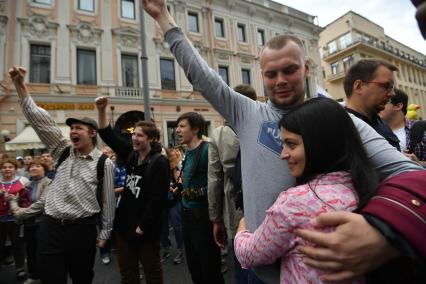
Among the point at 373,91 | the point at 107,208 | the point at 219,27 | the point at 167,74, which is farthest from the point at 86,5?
the point at 373,91

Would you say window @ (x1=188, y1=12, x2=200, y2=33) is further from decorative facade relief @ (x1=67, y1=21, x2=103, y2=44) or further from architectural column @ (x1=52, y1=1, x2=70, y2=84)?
architectural column @ (x1=52, y1=1, x2=70, y2=84)

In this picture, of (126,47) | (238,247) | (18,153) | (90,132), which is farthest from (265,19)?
(238,247)

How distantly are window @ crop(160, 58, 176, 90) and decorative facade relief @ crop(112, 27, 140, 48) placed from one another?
5.99 ft

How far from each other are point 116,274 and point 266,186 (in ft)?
13.0

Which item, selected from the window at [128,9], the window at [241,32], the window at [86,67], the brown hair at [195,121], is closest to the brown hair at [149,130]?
the brown hair at [195,121]

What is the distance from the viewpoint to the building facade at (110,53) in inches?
489

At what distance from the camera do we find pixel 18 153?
38.8 feet

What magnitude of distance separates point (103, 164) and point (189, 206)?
104 cm

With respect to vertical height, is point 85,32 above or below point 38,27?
above

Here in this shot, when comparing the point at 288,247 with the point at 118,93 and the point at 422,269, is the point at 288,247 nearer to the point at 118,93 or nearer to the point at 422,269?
the point at 422,269

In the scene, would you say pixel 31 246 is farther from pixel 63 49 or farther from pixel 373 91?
pixel 63 49

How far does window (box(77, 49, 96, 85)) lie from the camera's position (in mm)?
13539

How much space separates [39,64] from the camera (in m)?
12.7

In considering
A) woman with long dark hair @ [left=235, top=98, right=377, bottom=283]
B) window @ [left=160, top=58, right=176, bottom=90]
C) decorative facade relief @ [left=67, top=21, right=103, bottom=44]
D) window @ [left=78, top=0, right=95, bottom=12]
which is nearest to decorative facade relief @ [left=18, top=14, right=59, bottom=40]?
decorative facade relief @ [left=67, top=21, right=103, bottom=44]
